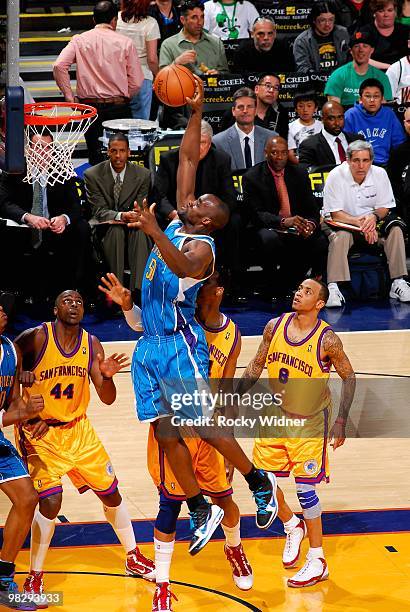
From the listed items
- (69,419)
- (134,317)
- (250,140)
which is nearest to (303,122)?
(250,140)

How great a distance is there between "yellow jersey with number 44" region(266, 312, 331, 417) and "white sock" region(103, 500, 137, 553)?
110 cm

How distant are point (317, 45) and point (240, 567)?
30.2 ft

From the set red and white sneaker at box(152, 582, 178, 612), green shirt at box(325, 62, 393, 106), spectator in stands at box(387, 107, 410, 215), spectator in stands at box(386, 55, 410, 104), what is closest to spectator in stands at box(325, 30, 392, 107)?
green shirt at box(325, 62, 393, 106)

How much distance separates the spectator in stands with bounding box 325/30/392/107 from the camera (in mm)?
13758

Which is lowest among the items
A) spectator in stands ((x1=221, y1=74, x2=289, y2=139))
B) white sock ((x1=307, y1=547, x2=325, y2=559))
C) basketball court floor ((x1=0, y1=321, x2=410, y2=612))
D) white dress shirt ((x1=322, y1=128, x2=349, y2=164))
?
basketball court floor ((x1=0, y1=321, x2=410, y2=612))

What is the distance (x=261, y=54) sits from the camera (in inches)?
563

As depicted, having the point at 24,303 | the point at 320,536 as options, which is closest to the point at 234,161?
the point at 24,303

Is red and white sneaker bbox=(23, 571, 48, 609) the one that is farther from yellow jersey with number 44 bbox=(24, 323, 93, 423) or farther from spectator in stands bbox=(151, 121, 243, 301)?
spectator in stands bbox=(151, 121, 243, 301)

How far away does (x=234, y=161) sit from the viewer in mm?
12625

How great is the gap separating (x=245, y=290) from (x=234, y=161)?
1382 millimetres

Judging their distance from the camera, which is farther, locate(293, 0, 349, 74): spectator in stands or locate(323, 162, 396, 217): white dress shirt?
locate(293, 0, 349, 74): spectator in stands

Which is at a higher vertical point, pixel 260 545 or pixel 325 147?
pixel 325 147

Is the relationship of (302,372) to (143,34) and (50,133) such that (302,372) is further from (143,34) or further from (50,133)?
(143,34)

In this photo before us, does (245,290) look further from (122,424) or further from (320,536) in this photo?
(320,536)
